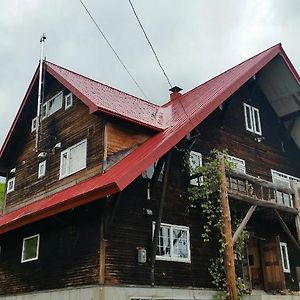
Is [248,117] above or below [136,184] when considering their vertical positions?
above

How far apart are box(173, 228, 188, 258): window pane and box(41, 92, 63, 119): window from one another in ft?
22.1

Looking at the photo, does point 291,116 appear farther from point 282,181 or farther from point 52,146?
point 52,146

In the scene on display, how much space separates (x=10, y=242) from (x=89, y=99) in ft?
20.8

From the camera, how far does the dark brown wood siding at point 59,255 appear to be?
12852 millimetres

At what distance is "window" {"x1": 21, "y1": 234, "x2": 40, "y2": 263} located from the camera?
50.1 feet

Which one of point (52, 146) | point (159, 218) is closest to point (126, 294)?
point (159, 218)

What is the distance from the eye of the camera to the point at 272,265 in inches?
675

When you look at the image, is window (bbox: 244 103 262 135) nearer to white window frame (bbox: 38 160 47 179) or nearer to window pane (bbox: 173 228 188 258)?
window pane (bbox: 173 228 188 258)

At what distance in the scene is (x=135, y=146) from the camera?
590 inches

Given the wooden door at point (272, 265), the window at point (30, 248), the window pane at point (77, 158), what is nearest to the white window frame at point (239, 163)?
the wooden door at point (272, 265)

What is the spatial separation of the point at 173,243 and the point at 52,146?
626 centimetres

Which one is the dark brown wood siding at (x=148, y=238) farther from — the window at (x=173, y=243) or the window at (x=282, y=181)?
the window at (x=282, y=181)

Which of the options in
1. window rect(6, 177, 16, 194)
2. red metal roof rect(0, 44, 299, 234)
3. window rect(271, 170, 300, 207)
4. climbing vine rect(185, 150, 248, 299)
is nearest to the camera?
red metal roof rect(0, 44, 299, 234)

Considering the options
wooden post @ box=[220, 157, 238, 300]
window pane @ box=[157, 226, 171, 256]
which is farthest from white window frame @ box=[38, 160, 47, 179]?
wooden post @ box=[220, 157, 238, 300]
